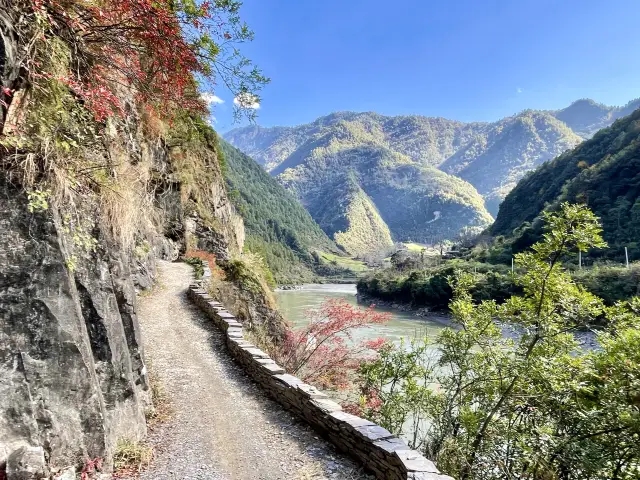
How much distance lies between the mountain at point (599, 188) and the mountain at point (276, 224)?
200 feet

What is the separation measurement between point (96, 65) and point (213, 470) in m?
5.09

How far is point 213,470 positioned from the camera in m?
4.54

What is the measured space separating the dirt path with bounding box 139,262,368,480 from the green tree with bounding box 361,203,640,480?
7.36 feet

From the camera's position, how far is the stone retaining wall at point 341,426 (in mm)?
4161

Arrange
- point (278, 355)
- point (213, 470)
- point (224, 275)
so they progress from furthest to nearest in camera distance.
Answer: point (224, 275) → point (278, 355) → point (213, 470)

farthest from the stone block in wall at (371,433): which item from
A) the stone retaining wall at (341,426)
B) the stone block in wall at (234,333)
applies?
the stone block in wall at (234,333)

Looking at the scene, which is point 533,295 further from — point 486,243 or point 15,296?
A: point 486,243

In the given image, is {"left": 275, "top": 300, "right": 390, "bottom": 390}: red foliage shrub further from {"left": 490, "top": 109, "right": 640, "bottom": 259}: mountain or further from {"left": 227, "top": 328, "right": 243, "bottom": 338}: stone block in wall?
Result: {"left": 490, "top": 109, "right": 640, "bottom": 259}: mountain

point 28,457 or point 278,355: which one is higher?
point 28,457

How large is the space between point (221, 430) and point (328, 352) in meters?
7.18

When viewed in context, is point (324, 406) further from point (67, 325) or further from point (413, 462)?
point (67, 325)

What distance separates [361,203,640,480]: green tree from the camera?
456cm

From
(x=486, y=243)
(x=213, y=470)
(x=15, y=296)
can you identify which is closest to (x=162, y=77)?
(x=15, y=296)

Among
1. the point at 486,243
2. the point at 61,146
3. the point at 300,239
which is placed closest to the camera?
the point at 61,146
